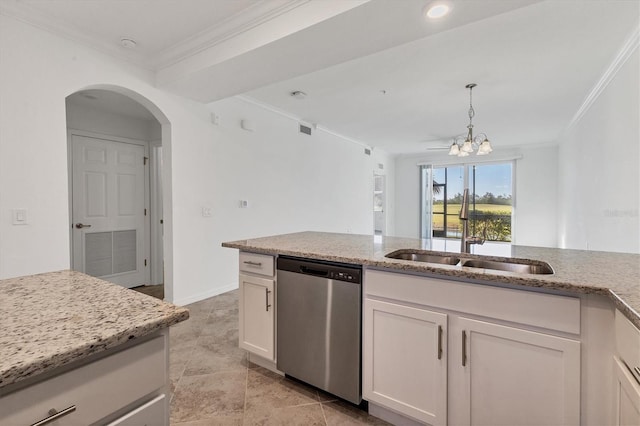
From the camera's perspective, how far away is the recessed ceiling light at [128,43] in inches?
104

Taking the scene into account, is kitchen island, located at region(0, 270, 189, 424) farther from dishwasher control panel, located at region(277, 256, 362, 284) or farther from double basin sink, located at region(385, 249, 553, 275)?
double basin sink, located at region(385, 249, 553, 275)

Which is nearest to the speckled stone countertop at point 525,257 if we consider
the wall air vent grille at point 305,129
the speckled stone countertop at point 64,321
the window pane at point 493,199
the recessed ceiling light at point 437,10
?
the speckled stone countertop at point 64,321

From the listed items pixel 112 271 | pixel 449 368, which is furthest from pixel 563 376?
pixel 112 271

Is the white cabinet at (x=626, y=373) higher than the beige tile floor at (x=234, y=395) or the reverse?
higher

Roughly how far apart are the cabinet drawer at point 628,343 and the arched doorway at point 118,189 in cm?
353

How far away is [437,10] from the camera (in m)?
1.86

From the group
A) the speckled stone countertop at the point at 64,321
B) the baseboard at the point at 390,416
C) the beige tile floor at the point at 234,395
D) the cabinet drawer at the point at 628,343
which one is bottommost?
the beige tile floor at the point at 234,395

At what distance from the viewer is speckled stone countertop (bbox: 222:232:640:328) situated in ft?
3.61

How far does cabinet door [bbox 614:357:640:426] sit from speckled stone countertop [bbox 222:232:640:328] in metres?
0.21

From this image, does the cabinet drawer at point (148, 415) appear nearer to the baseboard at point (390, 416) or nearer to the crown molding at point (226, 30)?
the baseboard at point (390, 416)

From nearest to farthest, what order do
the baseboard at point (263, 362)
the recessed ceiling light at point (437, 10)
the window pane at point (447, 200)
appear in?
the recessed ceiling light at point (437, 10) < the baseboard at point (263, 362) < the window pane at point (447, 200)

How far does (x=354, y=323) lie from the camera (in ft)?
5.53

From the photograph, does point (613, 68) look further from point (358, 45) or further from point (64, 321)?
point (64, 321)

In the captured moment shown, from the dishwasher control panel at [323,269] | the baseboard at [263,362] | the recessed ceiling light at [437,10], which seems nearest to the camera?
the dishwasher control panel at [323,269]
